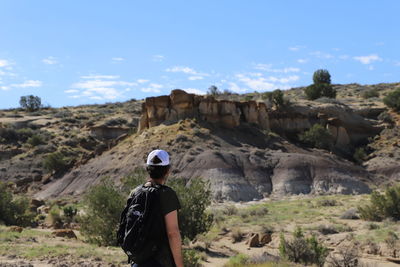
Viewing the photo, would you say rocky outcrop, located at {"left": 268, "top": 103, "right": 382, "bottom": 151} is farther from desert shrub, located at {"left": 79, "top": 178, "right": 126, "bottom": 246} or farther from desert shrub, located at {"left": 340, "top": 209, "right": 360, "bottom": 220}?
desert shrub, located at {"left": 79, "top": 178, "right": 126, "bottom": 246}

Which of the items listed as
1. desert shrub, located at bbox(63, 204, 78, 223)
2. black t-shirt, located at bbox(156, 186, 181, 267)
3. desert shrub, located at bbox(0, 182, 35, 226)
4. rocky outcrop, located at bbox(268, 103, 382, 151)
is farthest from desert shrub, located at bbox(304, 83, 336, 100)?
black t-shirt, located at bbox(156, 186, 181, 267)

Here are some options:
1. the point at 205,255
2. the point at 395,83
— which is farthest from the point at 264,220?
the point at 395,83

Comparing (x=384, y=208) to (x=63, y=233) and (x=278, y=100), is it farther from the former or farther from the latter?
(x=278, y=100)

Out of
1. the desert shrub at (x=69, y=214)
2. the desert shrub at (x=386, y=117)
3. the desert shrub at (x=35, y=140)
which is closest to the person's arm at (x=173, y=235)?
the desert shrub at (x=69, y=214)

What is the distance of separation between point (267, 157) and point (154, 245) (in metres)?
37.1

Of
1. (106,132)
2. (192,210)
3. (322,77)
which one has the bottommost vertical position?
(192,210)

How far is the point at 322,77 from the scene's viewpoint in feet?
244

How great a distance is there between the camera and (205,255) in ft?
45.7

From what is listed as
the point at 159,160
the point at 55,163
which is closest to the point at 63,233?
the point at 159,160

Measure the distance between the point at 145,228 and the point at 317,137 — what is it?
46974 mm

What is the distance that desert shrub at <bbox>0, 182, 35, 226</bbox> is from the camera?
2202 centimetres

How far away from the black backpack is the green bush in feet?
239

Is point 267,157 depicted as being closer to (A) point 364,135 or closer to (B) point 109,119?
(A) point 364,135

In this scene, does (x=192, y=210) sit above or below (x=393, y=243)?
above
